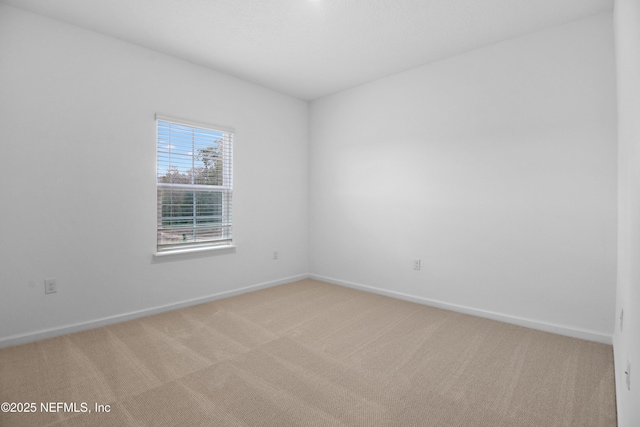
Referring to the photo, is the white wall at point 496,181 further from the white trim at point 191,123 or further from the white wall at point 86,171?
the white wall at point 86,171

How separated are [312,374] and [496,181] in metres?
2.45

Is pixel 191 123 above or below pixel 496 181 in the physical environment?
above

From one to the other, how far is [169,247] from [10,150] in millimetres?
1491

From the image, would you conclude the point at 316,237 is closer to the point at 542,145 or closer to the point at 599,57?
the point at 542,145

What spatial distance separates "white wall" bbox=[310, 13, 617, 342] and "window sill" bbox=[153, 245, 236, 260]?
1.58 m

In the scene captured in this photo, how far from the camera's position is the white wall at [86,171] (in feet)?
8.11

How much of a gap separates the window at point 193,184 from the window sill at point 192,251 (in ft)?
0.22

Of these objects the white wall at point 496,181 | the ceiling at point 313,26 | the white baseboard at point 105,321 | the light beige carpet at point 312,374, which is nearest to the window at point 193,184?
the white baseboard at point 105,321

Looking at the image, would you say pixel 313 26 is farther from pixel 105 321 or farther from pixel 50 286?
pixel 105 321

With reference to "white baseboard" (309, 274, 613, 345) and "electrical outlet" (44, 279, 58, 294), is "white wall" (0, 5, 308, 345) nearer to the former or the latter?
"electrical outlet" (44, 279, 58, 294)

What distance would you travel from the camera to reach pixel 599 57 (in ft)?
8.32

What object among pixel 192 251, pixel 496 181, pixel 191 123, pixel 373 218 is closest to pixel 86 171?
pixel 191 123

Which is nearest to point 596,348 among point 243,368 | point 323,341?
point 323,341

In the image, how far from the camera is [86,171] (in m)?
2.79
